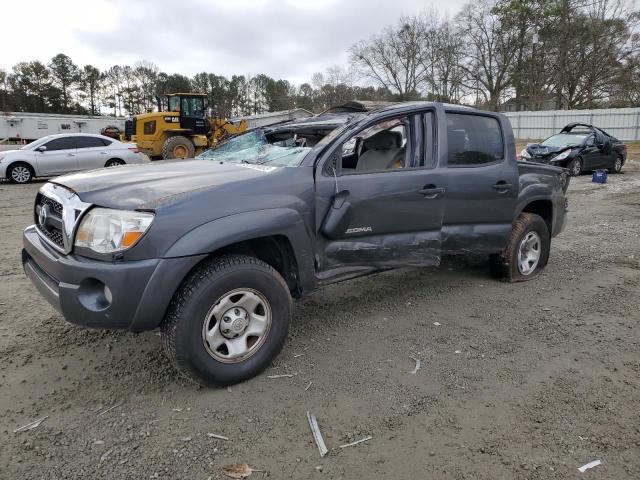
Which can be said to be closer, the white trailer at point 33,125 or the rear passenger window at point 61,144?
the rear passenger window at point 61,144

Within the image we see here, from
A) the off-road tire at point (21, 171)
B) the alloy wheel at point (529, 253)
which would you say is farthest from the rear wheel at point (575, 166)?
the off-road tire at point (21, 171)

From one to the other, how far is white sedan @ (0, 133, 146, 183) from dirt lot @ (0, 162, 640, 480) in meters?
10.4

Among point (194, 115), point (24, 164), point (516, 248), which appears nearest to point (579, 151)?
point (516, 248)

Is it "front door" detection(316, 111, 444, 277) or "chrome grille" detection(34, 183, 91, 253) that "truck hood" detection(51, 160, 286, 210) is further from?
"front door" detection(316, 111, 444, 277)

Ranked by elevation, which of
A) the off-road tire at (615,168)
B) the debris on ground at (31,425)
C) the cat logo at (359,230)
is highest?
the off-road tire at (615,168)

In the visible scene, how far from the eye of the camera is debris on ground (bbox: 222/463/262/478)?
7.55 ft

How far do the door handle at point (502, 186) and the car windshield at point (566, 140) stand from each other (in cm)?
1244

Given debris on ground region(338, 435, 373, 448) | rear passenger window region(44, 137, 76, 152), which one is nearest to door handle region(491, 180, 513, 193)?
debris on ground region(338, 435, 373, 448)

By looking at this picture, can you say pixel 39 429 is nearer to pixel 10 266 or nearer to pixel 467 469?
pixel 467 469

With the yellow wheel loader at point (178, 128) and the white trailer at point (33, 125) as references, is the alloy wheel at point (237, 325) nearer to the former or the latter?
the yellow wheel loader at point (178, 128)

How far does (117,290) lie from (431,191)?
2479 millimetres

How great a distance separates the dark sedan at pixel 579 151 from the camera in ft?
49.2

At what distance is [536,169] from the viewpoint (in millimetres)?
5086

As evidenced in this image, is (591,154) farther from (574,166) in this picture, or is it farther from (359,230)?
(359,230)
